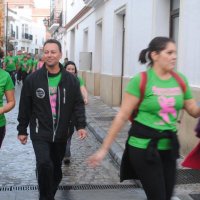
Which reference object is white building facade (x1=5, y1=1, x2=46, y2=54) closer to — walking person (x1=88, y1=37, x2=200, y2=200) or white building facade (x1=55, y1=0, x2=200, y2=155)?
white building facade (x1=55, y1=0, x2=200, y2=155)

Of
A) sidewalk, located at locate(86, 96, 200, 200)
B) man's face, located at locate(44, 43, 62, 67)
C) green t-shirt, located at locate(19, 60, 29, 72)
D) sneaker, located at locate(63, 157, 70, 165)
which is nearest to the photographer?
man's face, located at locate(44, 43, 62, 67)

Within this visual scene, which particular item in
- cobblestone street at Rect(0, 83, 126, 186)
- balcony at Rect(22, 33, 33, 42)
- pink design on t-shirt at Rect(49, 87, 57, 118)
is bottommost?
cobblestone street at Rect(0, 83, 126, 186)

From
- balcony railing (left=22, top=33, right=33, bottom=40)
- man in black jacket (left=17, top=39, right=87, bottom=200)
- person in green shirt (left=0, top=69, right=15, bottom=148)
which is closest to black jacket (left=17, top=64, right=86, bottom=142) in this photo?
man in black jacket (left=17, top=39, right=87, bottom=200)

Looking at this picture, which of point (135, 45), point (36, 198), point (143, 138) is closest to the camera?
point (143, 138)

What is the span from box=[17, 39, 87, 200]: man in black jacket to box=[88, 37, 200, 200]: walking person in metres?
1.28

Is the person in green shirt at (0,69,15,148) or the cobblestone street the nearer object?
the person in green shirt at (0,69,15,148)

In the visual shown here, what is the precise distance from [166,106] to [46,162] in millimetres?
1634

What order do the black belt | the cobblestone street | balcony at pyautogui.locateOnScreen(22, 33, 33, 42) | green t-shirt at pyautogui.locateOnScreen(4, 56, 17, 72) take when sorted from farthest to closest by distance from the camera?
balcony at pyautogui.locateOnScreen(22, 33, 33, 42), green t-shirt at pyautogui.locateOnScreen(4, 56, 17, 72), the cobblestone street, the black belt

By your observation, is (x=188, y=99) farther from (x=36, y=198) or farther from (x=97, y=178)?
(x=97, y=178)

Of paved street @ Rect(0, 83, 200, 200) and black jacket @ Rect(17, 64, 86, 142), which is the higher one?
black jacket @ Rect(17, 64, 86, 142)

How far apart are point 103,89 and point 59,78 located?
38.3ft

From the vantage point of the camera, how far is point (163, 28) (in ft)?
32.6

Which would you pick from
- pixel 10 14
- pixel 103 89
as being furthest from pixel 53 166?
pixel 10 14

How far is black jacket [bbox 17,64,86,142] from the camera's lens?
4770 millimetres
